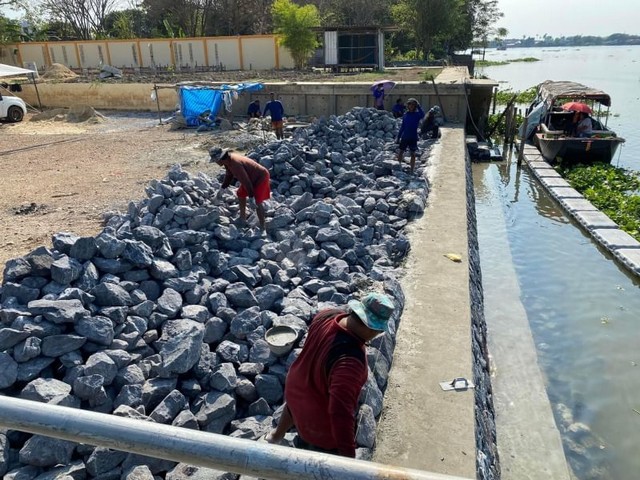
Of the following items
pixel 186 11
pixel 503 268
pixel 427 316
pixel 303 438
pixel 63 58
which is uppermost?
pixel 186 11

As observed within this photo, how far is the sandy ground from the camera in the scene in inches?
292

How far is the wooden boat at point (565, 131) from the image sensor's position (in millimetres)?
15102

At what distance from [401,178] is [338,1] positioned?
38.2 meters

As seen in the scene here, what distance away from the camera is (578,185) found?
13.9 meters

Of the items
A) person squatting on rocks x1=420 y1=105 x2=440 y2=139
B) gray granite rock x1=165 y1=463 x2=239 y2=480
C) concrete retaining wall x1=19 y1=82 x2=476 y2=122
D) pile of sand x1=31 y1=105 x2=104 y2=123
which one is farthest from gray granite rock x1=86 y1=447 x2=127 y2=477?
pile of sand x1=31 y1=105 x2=104 y2=123

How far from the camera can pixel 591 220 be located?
1075 cm

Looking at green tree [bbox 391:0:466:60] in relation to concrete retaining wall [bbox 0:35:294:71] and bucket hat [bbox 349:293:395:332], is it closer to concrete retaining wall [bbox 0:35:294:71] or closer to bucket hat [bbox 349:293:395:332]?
concrete retaining wall [bbox 0:35:294:71]

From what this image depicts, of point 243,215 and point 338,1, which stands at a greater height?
point 338,1

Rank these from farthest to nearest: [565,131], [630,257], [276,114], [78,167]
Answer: [565,131], [276,114], [78,167], [630,257]

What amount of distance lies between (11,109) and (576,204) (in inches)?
793

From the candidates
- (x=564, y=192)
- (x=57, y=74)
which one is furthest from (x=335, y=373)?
(x=57, y=74)

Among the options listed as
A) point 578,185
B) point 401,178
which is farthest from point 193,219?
point 578,185

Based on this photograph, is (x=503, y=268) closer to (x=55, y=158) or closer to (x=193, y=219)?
(x=193, y=219)

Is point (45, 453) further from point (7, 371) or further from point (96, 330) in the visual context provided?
point (96, 330)
